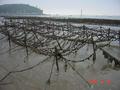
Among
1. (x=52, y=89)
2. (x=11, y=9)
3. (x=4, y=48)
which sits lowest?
(x=52, y=89)

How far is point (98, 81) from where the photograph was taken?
7.27 metres

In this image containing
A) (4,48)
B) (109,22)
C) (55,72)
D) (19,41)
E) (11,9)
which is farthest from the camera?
(11,9)

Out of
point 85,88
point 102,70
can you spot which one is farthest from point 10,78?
point 102,70

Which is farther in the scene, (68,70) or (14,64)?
(14,64)

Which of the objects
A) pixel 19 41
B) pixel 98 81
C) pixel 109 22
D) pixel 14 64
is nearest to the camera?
pixel 98 81

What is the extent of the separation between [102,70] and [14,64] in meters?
6.01

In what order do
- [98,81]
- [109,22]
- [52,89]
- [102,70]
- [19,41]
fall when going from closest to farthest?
[52,89]
[98,81]
[102,70]
[19,41]
[109,22]

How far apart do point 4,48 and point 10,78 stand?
22.4 feet

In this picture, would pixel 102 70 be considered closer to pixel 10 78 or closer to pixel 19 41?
pixel 10 78

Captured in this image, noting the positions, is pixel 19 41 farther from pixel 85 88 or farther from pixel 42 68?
pixel 85 88

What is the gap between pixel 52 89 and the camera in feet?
21.4

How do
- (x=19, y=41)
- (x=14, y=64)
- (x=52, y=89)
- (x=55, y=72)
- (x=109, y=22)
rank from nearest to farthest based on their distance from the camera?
(x=52, y=89) → (x=55, y=72) → (x=14, y=64) → (x=19, y=41) → (x=109, y=22)

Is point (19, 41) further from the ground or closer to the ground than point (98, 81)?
further from the ground

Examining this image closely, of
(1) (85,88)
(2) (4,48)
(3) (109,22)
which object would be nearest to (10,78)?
(1) (85,88)
